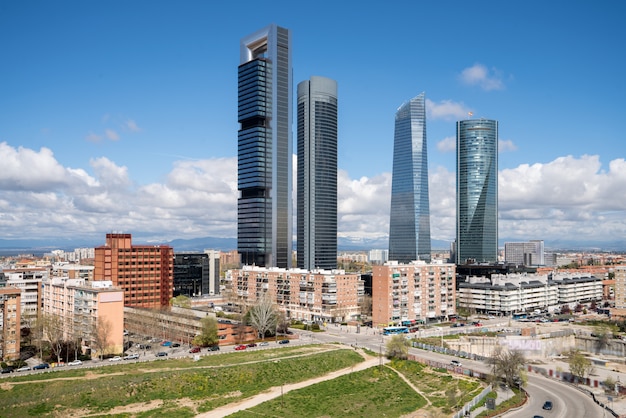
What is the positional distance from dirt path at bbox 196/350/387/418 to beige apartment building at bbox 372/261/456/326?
31.4 meters

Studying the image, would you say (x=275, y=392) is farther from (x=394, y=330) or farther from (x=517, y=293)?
(x=517, y=293)

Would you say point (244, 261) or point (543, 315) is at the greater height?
point (244, 261)

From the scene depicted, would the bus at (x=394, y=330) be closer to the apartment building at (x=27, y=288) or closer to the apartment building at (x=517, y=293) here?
the apartment building at (x=517, y=293)

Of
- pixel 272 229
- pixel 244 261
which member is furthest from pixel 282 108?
pixel 244 261

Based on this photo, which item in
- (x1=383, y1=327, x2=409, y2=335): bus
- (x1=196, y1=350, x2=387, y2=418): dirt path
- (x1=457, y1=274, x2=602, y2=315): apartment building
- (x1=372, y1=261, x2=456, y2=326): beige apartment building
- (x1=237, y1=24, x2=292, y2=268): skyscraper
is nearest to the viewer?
(x1=196, y1=350, x2=387, y2=418): dirt path

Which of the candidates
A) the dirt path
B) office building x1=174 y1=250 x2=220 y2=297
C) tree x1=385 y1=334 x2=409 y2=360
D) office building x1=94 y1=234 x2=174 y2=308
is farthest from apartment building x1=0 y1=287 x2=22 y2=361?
office building x1=174 y1=250 x2=220 y2=297

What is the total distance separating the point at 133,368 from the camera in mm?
69688

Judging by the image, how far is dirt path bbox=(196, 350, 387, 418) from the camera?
186 feet

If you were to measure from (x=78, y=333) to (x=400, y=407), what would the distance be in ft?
169

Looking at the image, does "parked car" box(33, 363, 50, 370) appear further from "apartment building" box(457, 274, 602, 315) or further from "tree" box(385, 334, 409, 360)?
"apartment building" box(457, 274, 602, 315)

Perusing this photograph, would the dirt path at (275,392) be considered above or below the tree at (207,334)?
below

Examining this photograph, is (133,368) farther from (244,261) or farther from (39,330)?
(244,261)

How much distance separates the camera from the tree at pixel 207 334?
85.2 metres

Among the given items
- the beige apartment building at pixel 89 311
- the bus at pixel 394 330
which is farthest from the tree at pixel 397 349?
the beige apartment building at pixel 89 311
